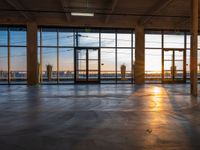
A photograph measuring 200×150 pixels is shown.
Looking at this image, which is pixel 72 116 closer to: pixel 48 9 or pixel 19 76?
pixel 48 9

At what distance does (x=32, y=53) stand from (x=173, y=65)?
10.7 m

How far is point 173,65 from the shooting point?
18656 millimetres

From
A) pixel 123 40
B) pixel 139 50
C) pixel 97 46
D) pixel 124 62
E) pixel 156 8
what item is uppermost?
pixel 156 8

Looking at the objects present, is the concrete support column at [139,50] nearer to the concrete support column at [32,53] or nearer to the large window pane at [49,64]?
the large window pane at [49,64]

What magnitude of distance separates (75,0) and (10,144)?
10367 millimetres

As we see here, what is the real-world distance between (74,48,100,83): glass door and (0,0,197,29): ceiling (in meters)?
1.98

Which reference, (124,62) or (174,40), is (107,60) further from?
(174,40)

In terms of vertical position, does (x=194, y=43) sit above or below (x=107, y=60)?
above

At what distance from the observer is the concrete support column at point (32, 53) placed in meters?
16.6

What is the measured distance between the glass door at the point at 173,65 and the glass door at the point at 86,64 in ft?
17.4

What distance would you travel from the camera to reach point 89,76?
58.2ft

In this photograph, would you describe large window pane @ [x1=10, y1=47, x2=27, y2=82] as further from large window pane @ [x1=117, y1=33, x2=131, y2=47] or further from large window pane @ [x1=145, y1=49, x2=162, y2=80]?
large window pane @ [x1=145, y1=49, x2=162, y2=80]

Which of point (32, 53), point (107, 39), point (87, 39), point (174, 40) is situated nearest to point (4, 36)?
point (32, 53)

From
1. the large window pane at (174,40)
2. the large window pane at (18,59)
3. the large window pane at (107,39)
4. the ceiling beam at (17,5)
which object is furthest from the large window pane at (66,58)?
the large window pane at (174,40)
